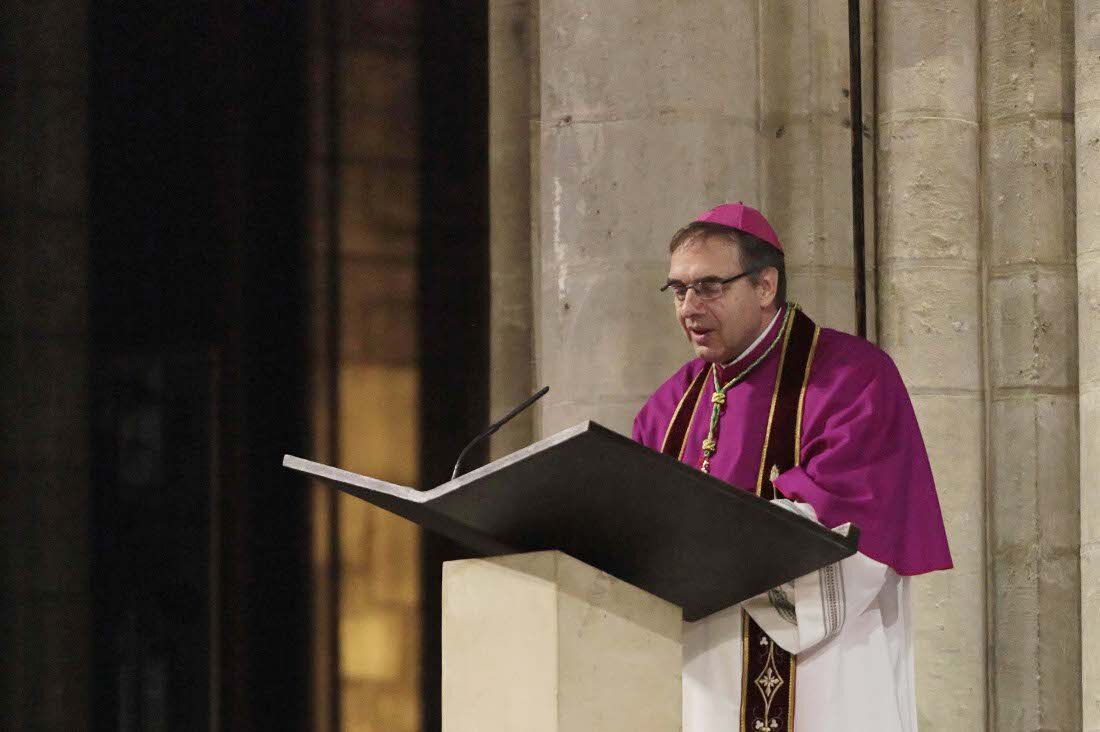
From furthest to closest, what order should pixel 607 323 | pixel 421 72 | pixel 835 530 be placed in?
pixel 421 72, pixel 607 323, pixel 835 530

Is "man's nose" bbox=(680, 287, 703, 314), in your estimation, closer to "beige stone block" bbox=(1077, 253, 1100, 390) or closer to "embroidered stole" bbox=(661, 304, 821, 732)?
"embroidered stole" bbox=(661, 304, 821, 732)

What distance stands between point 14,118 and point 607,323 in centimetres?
163

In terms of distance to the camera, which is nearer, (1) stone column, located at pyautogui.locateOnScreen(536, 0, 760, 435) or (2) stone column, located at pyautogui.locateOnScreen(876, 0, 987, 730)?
(1) stone column, located at pyautogui.locateOnScreen(536, 0, 760, 435)

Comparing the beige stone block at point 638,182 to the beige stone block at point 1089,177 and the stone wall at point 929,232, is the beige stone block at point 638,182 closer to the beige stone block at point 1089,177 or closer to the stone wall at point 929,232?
the stone wall at point 929,232

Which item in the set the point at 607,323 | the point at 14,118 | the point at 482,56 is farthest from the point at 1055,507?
the point at 14,118

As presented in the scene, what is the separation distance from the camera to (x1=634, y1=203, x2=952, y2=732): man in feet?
10.8

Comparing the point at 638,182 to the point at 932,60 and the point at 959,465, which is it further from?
the point at 959,465

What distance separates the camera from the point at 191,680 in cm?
487

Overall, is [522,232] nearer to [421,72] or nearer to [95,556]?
[421,72]

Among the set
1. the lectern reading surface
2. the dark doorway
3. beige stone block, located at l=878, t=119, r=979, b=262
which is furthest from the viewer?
beige stone block, located at l=878, t=119, r=979, b=262

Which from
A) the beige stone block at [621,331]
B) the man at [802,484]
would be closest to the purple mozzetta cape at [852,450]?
the man at [802,484]

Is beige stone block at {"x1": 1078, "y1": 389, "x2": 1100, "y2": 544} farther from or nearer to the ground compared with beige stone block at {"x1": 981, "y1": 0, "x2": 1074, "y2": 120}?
nearer to the ground

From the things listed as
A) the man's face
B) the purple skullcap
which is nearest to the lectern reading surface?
the man's face

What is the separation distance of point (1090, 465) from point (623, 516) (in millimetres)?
2410
